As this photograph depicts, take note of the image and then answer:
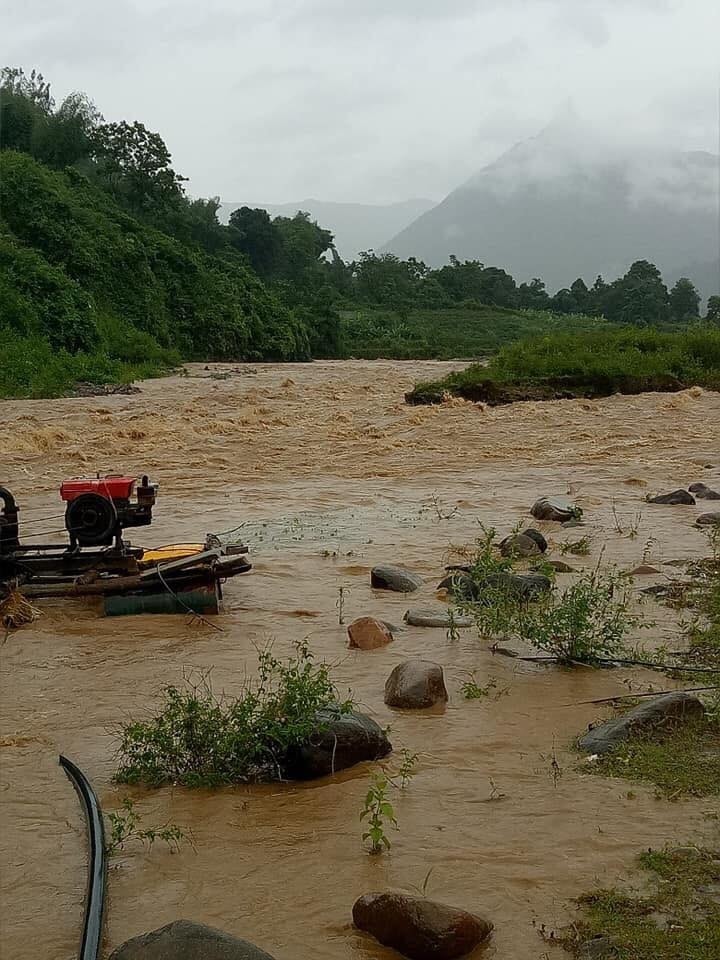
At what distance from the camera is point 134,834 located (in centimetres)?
420

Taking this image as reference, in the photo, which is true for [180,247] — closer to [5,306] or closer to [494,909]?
[5,306]

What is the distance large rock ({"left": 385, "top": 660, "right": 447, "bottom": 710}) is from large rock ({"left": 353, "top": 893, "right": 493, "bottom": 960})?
206 cm

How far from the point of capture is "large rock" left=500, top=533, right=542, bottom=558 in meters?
8.55

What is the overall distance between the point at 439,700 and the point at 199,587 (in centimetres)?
229

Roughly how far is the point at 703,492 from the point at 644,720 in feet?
24.2

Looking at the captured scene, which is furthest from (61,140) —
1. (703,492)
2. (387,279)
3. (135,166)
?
(703,492)

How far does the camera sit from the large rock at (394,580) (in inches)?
313

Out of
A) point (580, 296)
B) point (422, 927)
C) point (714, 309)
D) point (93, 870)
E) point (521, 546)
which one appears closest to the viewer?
point (422, 927)

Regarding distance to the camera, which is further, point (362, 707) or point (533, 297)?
point (533, 297)

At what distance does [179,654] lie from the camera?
6555 mm

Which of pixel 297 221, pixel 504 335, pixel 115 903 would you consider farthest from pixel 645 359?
pixel 297 221

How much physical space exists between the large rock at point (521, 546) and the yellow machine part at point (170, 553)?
8.16 feet

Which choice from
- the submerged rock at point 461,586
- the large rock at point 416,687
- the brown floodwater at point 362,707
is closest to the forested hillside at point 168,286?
the brown floodwater at point 362,707

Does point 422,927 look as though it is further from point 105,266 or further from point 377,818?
point 105,266
